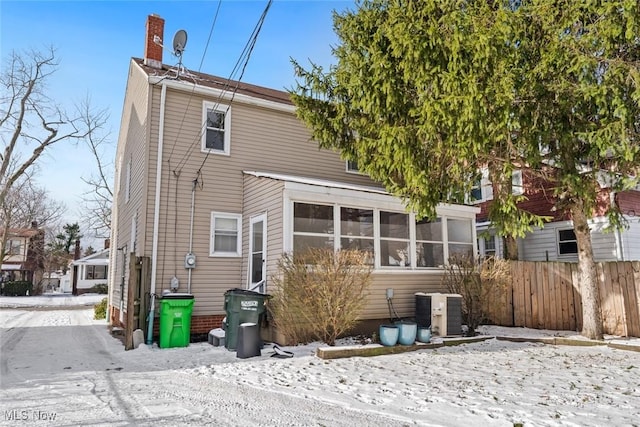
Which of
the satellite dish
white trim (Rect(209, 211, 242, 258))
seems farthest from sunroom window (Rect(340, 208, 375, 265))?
the satellite dish

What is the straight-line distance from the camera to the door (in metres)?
9.45

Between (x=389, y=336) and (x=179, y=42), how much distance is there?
9.15 meters

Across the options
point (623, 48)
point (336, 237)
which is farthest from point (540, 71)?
point (336, 237)

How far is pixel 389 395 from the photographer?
16.5ft

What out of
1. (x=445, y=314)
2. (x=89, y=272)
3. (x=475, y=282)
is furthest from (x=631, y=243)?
(x=89, y=272)

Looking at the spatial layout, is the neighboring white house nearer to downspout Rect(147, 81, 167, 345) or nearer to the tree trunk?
downspout Rect(147, 81, 167, 345)

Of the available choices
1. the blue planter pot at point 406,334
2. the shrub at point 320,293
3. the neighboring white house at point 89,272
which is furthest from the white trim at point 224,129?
the neighboring white house at point 89,272

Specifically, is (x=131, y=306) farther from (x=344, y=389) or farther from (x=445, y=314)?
(x=445, y=314)

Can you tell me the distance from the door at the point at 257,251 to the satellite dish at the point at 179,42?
4.94 meters

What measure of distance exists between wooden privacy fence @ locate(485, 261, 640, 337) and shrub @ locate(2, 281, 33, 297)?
3729cm

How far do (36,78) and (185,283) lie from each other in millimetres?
20661

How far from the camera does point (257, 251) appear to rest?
1016cm

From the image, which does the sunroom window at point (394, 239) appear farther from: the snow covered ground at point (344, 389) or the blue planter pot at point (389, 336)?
the snow covered ground at point (344, 389)

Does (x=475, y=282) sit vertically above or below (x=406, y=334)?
above
